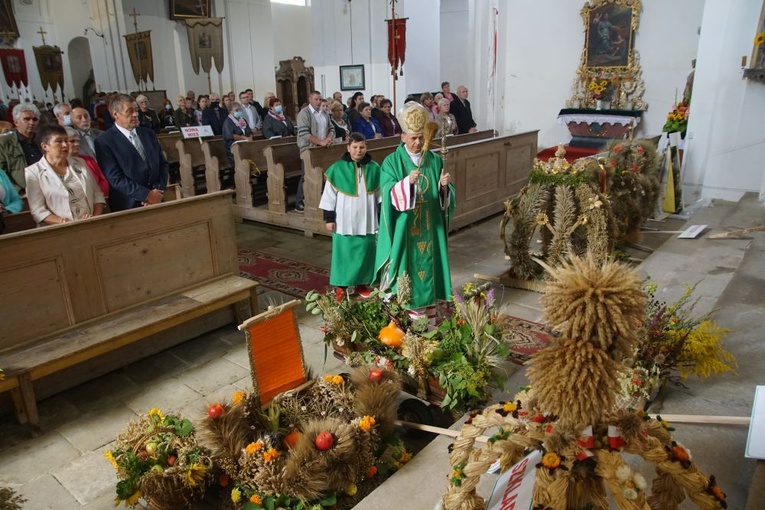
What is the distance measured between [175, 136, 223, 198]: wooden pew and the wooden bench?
461 centimetres

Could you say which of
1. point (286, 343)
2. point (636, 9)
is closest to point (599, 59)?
point (636, 9)

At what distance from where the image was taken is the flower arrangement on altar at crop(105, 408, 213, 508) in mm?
2770

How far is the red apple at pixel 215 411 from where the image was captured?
2.83 metres

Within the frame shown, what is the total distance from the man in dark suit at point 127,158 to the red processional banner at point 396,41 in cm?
941

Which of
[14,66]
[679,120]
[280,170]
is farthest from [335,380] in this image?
[14,66]

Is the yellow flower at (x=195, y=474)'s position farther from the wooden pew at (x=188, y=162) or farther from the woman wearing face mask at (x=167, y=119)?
the woman wearing face mask at (x=167, y=119)

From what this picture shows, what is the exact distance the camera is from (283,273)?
6629mm

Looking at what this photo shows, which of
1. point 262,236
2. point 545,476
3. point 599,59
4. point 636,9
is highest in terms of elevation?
point 636,9

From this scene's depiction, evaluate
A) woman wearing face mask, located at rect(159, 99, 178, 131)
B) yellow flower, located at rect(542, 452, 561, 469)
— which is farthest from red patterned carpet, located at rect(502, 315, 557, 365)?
woman wearing face mask, located at rect(159, 99, 178, 131)

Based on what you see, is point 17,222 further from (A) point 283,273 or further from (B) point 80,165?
(A) point 283,273

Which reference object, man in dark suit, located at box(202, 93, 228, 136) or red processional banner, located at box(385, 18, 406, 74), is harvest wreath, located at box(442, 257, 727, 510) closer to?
man in dark suit, located at box(202, 93, 228, 136)

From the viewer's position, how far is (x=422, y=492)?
251 centimetres

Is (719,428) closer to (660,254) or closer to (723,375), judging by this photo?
(723,375)

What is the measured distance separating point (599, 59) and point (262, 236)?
8466mm
